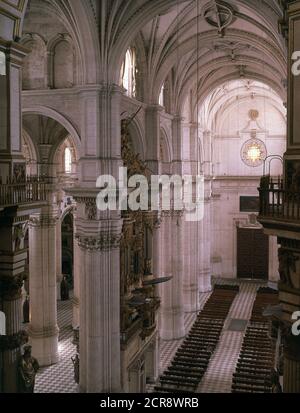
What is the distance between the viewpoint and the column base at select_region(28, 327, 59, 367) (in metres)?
22.2

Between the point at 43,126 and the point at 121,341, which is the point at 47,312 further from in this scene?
the point at 43,126

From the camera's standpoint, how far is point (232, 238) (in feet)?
135

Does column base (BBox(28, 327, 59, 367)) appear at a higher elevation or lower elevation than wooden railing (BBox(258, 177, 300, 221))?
lower

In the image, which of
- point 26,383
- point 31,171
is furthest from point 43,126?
point 26,383

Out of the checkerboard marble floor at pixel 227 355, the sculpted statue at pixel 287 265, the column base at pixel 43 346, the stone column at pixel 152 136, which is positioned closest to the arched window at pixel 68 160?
the stone column at pixel 152 136

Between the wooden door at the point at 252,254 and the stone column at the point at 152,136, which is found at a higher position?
the stone column at the point at 152,136

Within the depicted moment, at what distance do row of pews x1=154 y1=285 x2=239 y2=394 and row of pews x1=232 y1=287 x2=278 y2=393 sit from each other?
4.93 feet

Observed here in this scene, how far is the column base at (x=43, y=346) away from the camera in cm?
2219

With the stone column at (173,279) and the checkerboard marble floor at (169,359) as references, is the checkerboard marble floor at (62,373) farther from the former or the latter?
the stone column at (173,279)

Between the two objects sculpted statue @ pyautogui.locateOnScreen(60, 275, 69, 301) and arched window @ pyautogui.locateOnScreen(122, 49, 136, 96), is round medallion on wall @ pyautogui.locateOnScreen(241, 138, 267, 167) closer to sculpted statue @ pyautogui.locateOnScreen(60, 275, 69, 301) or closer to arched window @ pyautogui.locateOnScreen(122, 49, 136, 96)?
sculpted statue @ pyautogui.locateOnScreen(60, 275, 69, 301)

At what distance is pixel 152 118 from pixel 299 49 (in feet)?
42.1

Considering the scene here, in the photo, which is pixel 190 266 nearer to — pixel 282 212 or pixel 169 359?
pixel 169 359

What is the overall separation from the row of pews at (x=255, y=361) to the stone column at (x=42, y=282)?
26.6 feet

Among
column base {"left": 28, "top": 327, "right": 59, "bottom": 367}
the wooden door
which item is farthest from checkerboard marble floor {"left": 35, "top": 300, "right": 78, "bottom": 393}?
the wooden door
